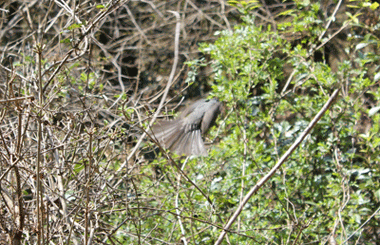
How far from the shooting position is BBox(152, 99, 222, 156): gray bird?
9.40 feet

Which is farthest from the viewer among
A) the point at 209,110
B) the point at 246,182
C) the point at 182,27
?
the point at 182,27

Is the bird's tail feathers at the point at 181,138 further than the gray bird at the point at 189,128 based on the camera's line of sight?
No

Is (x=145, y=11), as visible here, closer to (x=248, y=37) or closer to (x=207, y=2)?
(x=207, y=2)

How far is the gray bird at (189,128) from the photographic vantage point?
2.87 m

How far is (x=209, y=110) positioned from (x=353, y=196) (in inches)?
45.8

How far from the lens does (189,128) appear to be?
3.05 metres

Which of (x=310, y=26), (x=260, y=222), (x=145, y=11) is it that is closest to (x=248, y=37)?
(x=310, y=26)

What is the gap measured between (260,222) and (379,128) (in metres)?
1.05

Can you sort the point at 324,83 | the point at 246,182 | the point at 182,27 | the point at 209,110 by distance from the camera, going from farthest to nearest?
the point at 182,27, the point at 209,110, the point at 324,83, the point at 246,182

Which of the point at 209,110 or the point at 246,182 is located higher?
the point at 209,110

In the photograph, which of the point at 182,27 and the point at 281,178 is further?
the point at 182,27

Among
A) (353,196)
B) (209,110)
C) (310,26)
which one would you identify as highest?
(310,26)

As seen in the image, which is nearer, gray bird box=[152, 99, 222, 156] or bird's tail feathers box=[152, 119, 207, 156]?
bird's tail feathers box=[152, 119, 207, 156]

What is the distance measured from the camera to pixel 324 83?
113 inches
